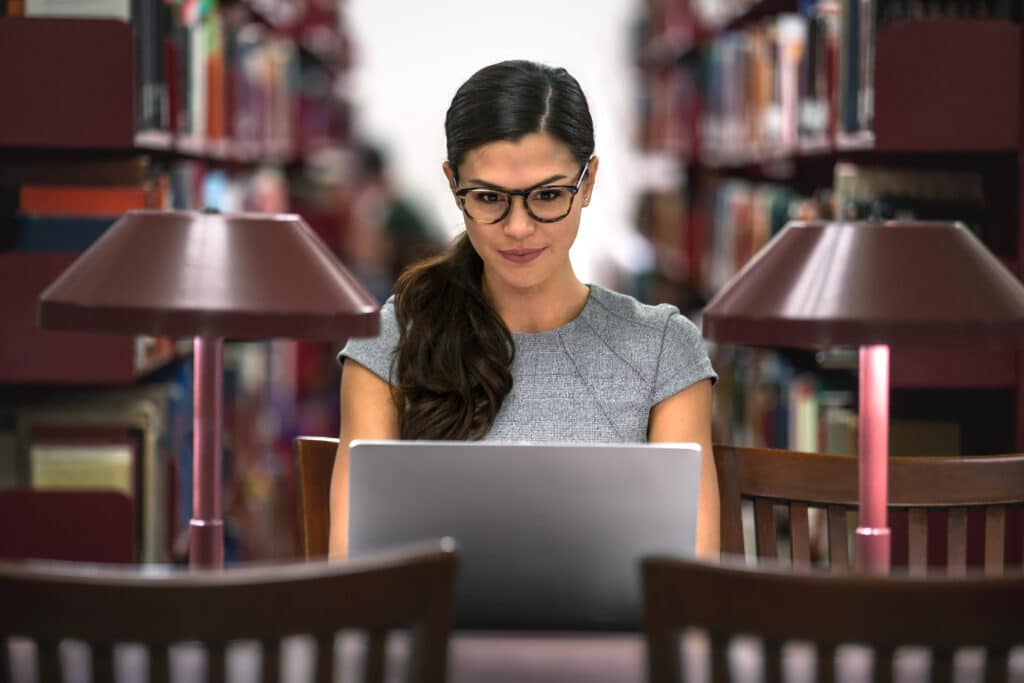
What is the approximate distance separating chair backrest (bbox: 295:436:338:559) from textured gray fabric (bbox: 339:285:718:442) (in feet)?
0.37

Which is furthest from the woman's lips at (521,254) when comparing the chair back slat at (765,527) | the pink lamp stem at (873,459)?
the pink lamp stem at (873,459)

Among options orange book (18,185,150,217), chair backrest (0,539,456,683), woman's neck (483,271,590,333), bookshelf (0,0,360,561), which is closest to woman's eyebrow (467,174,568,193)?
woman's neck (483,271,590,333)

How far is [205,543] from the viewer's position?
1.30 meters

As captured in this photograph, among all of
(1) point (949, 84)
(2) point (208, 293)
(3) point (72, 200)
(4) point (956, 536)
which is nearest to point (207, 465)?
(2) point (208, 293)

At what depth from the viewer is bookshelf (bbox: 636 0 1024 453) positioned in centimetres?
245

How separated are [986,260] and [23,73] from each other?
5.42 ft

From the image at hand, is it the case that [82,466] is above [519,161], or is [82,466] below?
below

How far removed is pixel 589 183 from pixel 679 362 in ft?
0.81

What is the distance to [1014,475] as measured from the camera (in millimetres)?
1660

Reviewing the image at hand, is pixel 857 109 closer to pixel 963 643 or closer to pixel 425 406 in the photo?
pixel 425 406

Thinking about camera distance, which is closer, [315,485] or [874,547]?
[874,547]

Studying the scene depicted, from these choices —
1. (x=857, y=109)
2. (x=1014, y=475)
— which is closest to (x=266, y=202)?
(x=857, y=109)

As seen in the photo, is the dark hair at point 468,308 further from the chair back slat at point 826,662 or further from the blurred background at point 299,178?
the chair back slat at point 826,662

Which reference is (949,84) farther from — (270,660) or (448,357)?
(270,660)
